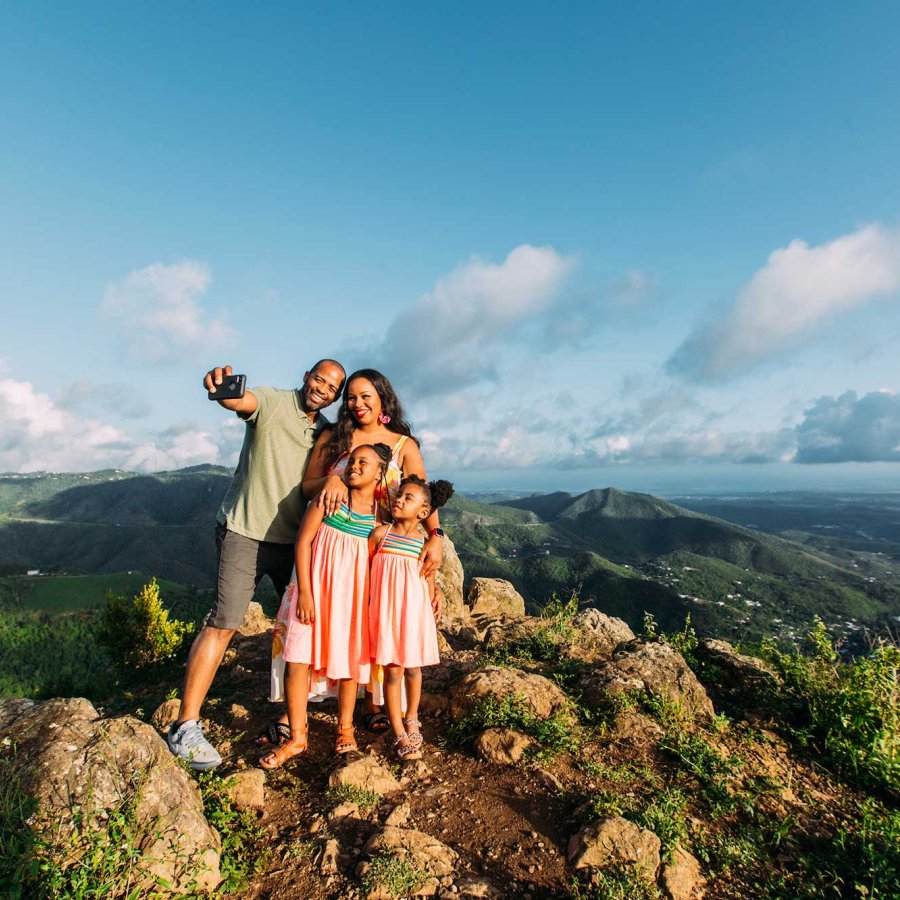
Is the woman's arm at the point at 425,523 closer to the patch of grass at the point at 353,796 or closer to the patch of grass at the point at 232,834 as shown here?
the patch of grass at the point at 353,796

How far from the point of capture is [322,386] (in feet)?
14.6

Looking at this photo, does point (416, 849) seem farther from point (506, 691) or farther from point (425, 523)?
point (425, 523)

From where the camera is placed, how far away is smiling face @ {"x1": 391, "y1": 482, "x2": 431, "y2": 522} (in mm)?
4234

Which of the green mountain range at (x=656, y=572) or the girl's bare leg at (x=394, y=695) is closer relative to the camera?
the girl's bare leg at (x=394, y=695)

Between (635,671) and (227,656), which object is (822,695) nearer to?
(635,671)

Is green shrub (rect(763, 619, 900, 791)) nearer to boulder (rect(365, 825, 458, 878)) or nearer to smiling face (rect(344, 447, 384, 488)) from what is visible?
boulder (rect(365, 825, 458, 878))

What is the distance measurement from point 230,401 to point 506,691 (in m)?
3.45

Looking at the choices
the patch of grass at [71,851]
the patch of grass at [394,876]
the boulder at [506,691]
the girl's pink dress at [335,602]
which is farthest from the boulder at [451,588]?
the patch of grass at [71,851]

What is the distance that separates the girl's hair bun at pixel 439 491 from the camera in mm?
4454

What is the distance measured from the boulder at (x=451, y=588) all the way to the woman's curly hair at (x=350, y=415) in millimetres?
5406

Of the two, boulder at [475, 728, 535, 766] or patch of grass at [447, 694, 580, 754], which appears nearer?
boulder at [475, 728, 535, 766]

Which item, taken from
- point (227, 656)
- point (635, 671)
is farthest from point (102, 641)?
point (635, 671)

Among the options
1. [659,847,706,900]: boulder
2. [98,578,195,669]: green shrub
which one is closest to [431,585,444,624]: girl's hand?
[659,847,706,900]: boulder

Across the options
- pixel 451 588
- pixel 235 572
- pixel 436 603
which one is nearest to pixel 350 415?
pixel 235 572
